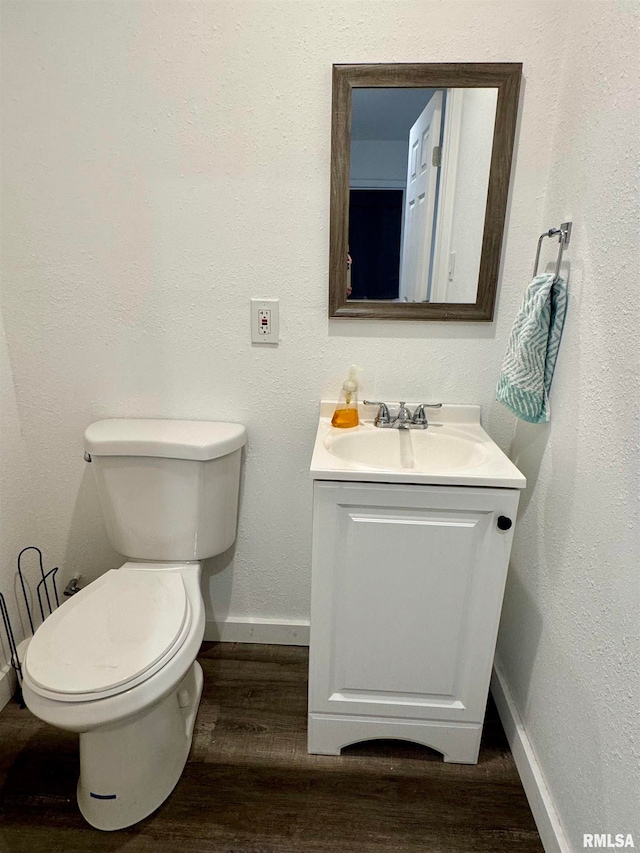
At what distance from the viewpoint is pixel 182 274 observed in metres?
1.34

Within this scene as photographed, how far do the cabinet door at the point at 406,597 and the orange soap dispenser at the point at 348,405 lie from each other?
0.33m

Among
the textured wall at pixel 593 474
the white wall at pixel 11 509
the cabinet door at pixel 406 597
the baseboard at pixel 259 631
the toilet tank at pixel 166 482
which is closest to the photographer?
the textured wall at pixel 593 474

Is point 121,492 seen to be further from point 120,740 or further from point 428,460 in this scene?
point 428,460

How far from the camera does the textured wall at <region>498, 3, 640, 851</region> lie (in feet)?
2.73

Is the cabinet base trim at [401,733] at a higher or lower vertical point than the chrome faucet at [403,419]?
lower

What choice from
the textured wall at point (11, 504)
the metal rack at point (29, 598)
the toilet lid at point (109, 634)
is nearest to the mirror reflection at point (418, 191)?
the toilet lid at point (109, 634)

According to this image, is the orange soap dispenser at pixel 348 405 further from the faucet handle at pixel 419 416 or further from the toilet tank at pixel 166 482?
the toilet tank at pixel 166 482

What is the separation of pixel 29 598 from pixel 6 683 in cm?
24

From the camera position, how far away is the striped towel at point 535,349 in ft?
3.59

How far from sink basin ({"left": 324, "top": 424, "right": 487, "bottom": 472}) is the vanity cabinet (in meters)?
0.27

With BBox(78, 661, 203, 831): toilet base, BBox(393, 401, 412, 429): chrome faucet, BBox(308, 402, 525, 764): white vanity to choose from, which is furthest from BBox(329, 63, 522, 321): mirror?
BBox(78, 661, 203, 831): toilet base

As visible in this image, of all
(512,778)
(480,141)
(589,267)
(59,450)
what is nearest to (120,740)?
(59,450)

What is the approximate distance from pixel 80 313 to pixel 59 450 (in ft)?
1.45

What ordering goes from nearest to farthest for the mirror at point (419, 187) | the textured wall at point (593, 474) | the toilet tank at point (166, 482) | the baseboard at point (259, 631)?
1. the textured wall at point (593, 474)
2. the mirror at point (419, 187)
3. the toilet tank at point (166, 482)
4. the baseboard at point (259, 631)
